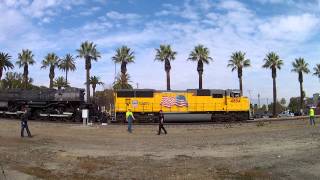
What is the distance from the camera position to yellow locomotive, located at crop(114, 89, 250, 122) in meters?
43.4

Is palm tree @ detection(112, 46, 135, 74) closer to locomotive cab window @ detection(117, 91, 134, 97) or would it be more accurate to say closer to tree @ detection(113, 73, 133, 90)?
tree @ detection(113, 73, 133, 90)

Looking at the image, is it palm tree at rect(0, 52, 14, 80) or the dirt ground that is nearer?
the dirt ground

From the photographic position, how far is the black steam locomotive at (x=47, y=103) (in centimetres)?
4128

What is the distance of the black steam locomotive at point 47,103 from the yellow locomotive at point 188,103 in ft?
13.1

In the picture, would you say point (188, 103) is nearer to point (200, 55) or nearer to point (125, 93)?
point (125, 93)

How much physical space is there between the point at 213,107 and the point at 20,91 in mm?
19167

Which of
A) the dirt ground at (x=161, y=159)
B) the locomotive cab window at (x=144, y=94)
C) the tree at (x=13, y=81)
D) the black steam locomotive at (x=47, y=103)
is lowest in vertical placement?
the dirt ground at (x=161, y=159)

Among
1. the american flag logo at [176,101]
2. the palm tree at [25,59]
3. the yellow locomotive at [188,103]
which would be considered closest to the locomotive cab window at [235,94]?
the yellow locomotive at [188,103]

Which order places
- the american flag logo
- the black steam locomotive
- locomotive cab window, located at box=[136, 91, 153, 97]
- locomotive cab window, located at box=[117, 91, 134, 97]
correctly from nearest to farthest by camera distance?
the black steam locomotive, locomotive cab window, located at box=[117, 91, 134, 97], locomotive cab window, located at box=[136, 91, 153, 97], the american flag logo

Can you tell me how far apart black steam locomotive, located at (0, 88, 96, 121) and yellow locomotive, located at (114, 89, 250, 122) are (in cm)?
400

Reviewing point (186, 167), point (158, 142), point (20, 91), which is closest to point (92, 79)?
point (20, 91)

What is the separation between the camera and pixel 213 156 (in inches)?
661

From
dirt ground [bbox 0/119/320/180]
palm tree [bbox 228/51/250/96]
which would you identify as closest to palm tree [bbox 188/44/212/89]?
palm tree [bbox 228/51/250/96]

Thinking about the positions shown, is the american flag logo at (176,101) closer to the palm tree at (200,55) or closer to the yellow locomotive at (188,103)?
the yellow locomotive at (188,103)
